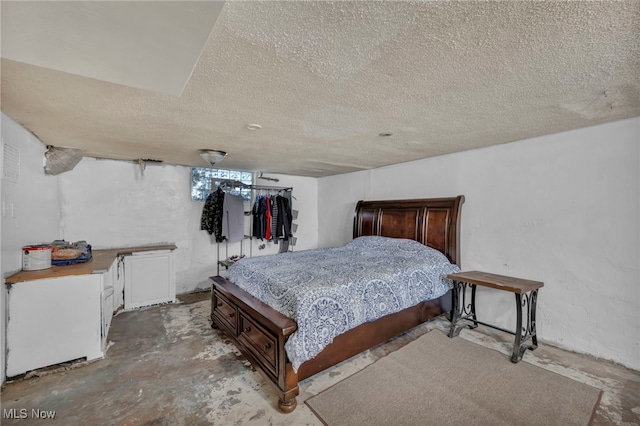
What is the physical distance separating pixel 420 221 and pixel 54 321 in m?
4.00

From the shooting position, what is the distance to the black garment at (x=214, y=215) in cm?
450

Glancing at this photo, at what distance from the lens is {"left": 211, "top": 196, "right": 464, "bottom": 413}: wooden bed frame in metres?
1.94

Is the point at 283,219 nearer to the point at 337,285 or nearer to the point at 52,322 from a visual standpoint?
the point at 337,285

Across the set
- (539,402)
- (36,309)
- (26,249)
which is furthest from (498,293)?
(26,249)

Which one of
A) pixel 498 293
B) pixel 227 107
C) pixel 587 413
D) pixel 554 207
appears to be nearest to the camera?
pixel 587 413

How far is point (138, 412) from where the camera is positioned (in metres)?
1.79

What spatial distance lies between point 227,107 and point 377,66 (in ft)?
3.68

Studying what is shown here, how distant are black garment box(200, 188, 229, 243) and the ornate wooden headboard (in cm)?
237

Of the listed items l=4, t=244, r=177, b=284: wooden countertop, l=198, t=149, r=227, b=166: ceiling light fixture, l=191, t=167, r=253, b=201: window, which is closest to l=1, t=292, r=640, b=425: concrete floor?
l=4, t=244, r=177, b=284: wooden countertop

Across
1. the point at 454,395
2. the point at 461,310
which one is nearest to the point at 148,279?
the point at 454,395

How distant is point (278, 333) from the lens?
193cm

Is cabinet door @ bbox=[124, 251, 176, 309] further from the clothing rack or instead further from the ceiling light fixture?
the ceiling light fixture

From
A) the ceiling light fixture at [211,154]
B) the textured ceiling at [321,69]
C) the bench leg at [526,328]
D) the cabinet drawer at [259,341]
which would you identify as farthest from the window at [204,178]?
the bench leg at [526,328]

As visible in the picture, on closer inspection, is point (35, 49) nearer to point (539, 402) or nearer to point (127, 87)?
point (127, 87)
